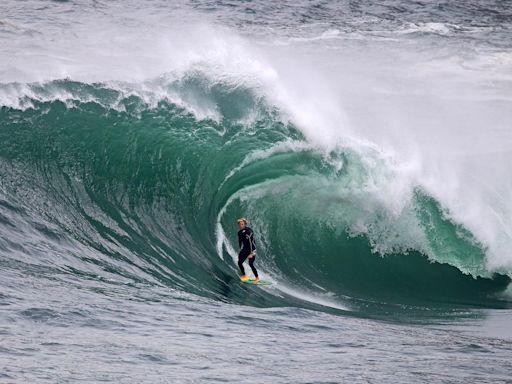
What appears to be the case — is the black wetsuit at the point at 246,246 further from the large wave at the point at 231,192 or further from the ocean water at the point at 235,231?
the large wave at the point at 231,192

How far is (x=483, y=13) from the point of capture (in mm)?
40750

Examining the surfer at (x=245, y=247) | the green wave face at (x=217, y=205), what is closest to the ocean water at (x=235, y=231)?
the green wave face at (x=217, y=205)

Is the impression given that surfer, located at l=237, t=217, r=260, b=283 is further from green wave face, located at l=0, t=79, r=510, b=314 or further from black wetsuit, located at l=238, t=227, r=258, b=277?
green wave face, located at l=0, t=79, r=510, b=314

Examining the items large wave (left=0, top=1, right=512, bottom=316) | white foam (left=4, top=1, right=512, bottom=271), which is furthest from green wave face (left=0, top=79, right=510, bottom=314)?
white foam (left=4, top=1, right=512, bottom=271)

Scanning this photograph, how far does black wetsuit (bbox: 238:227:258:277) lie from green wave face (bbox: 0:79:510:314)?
370 millimetres

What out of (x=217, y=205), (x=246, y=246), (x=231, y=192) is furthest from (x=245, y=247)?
(x=231, y=192)

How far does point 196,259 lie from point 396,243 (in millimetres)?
3847

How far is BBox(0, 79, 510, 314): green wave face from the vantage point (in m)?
14.2

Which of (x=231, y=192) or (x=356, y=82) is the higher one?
(x=356, y=82)

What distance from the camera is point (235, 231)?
16000 millimetres

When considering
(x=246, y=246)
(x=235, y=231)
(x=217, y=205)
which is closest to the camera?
(x=246, y=246)

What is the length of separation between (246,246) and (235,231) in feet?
5.48

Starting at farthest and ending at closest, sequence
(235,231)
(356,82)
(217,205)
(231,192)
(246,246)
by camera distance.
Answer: (356,82), (231,192), (217,205), (235,231), (246,246)

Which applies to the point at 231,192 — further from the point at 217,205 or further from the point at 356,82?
the point at 356,82
